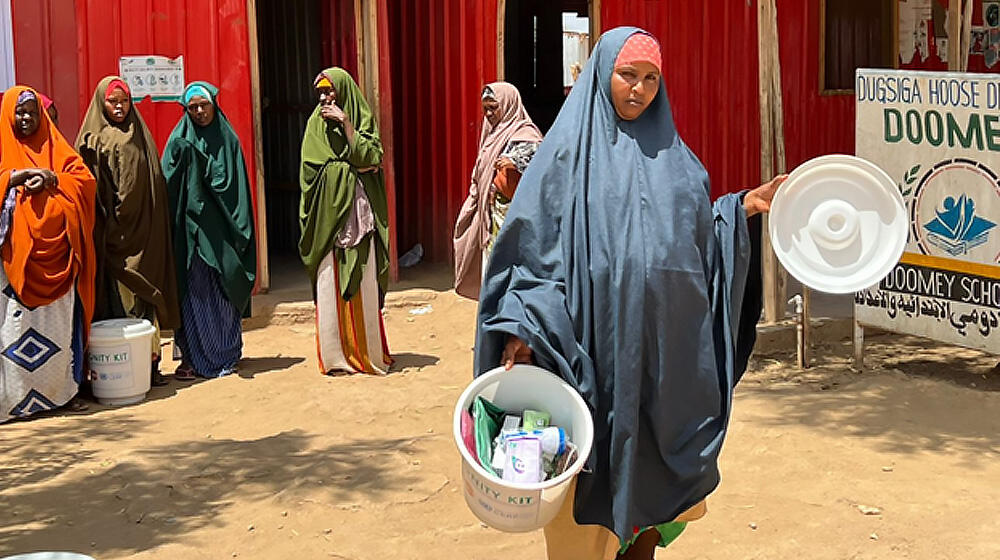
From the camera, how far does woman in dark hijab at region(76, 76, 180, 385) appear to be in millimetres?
6660

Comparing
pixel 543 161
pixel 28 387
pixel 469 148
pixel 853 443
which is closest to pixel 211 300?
pixel 28 387

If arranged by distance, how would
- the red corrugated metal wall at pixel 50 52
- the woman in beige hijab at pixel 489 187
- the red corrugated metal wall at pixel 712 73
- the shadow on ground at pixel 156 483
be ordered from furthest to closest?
the red corrugated metal wall at pixel 712 73 < the red corrugated metal wall at pixel 50 52 < the woman in beige hijab at pixel 489 187 < the shadow on ground at pixel 156 483

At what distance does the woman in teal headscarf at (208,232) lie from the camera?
700cm

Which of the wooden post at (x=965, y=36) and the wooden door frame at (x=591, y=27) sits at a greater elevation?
the wooden door frame at (x=591, y=27)

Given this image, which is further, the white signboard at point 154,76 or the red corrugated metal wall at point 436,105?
the red corrugated metal wall at point 436,105

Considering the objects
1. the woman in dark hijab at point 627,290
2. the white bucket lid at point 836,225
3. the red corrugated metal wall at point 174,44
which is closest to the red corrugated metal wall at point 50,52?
the red corrugated metal wall at point 174,44

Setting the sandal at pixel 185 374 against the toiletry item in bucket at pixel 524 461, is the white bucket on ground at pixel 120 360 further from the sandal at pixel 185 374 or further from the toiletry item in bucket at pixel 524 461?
the toiletry item in bucket at pixel 524 461

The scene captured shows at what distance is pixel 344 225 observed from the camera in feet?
23.0

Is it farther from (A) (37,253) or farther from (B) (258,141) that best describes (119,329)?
(B) (258,141)

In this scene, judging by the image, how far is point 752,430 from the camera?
5.77m

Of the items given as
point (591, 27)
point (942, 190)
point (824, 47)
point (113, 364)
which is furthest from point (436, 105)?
point (942, 190)

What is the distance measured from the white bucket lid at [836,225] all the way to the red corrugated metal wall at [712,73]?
639 cm

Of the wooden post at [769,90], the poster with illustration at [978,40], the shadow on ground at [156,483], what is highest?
the poster with illustration at [978,40]

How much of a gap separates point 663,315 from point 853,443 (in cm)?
287
